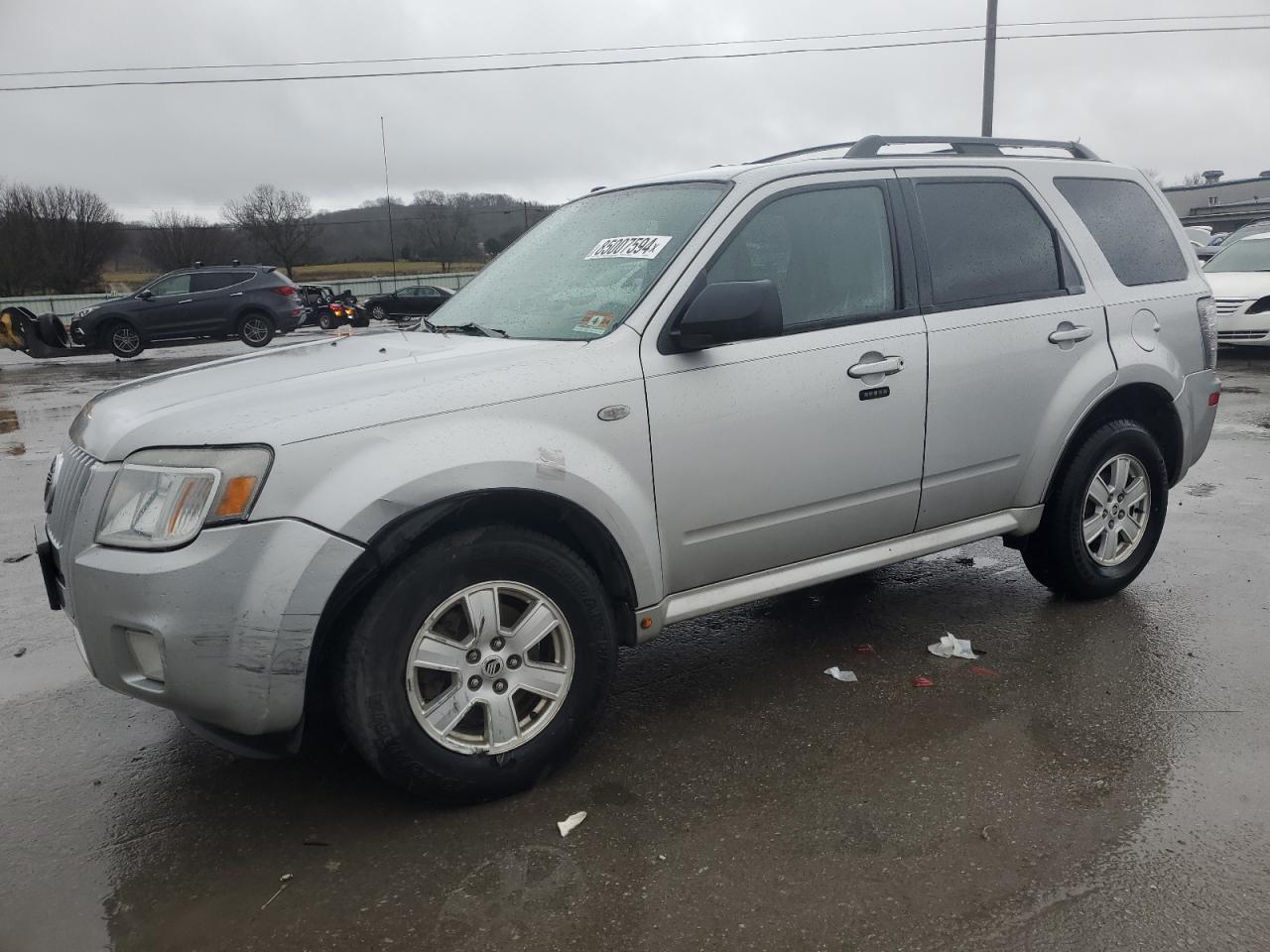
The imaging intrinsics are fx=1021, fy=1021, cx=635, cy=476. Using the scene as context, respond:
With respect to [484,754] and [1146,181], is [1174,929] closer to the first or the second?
[484,754]

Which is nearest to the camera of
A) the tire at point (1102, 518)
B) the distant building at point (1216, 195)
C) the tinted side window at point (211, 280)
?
the tire at point (1102, 518)

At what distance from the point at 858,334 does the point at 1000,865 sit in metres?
1.86

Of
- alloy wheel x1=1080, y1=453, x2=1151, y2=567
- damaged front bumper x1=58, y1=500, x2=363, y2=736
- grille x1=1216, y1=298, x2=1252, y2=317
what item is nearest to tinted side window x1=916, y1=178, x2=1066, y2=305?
alloy wheel x1=1080, y1=453, x2=1151, y2=567

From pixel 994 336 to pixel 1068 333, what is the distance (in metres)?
0.42

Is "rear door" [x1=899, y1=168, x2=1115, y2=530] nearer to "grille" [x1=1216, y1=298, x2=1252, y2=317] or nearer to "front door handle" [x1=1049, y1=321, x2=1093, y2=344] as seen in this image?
"front door handle" [x1=1049, y1=321, x2=1093, y2=344]

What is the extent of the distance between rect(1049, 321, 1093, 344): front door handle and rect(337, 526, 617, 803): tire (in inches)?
88.9

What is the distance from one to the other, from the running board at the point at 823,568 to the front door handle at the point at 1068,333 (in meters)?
0.71

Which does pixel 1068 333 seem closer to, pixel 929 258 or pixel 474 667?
pixel 929 258

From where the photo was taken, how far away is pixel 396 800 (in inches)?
125

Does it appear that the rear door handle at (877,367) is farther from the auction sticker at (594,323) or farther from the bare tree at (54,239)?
the bare tree at (54,239)

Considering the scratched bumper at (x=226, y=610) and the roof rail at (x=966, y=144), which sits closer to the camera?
the scratched bumper at (x=226, y=610)

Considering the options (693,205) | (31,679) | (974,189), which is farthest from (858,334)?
(31,679)

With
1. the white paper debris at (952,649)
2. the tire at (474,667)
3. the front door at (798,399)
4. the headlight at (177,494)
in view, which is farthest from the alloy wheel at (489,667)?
the white paper debris at (952,649)

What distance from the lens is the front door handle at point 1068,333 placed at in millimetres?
4223
